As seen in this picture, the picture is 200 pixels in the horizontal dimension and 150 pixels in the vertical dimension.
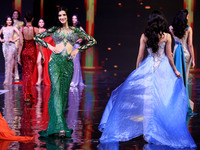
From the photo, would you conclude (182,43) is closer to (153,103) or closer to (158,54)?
(158,54)

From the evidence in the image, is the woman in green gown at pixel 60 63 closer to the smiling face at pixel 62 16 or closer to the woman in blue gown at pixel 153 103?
the smiling face at pixel 62 16

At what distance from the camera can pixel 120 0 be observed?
16.5 meters

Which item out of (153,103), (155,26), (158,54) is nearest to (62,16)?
(155,26)

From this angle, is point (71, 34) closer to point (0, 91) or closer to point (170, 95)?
point (170, 95)

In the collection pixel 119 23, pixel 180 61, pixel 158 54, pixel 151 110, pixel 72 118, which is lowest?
pixel 72 118

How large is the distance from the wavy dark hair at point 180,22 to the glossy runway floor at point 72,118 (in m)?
1.24

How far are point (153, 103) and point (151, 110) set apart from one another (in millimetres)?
76

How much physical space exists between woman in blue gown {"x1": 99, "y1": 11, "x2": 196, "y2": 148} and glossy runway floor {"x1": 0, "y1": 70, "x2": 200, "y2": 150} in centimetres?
15

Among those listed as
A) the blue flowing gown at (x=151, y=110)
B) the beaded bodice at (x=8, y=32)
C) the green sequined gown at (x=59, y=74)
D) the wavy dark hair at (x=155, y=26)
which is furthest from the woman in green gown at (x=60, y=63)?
the beaded bodice at (x=8, y=32)

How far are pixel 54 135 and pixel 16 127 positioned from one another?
2.22 feet

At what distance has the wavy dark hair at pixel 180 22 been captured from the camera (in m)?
6.03

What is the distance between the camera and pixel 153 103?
14.2 feet

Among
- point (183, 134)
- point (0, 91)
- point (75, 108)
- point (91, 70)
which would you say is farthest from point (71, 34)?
point (91, 70)

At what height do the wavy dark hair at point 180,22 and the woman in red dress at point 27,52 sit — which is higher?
the wavy dark hair at point 180,22
